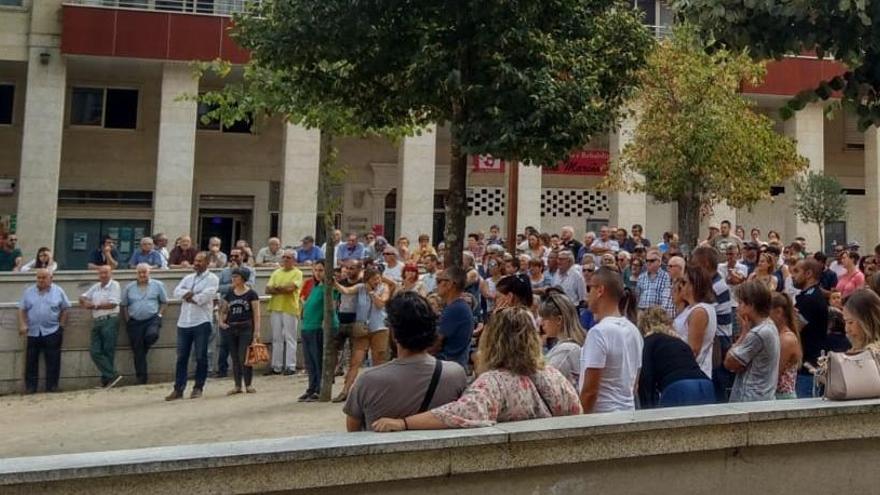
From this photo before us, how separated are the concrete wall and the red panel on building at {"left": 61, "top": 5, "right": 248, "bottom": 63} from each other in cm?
2161

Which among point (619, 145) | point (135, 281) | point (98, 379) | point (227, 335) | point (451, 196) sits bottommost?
point (98, 379)

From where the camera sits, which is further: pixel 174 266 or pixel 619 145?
pixel 619 145

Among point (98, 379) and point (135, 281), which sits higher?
point (135, 281)

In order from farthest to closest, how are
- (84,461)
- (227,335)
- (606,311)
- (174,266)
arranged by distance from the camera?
(174,266) < (227,335) < (606,311) < (84,461)

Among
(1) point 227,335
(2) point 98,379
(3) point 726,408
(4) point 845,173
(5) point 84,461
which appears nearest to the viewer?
(5) point 84,461

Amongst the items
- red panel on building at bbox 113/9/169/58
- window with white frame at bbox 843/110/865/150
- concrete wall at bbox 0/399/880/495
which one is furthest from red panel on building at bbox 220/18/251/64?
window with white frame at bbox 843/110/865/150

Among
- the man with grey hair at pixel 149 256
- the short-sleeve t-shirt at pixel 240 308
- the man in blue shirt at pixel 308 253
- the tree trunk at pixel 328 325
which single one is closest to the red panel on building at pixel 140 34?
the man with grey hair at pixel 149 256

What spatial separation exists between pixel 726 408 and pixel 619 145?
76.4 feet

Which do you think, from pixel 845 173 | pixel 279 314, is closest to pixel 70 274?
pixel 279 314

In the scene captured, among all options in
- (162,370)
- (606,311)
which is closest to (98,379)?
(162,370)

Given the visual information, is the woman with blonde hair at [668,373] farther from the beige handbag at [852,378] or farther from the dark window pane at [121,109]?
the dark window pane at [121,109]

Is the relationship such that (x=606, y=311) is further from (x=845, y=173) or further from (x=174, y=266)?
(x=845, y=173)

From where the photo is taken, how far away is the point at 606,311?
471 cm

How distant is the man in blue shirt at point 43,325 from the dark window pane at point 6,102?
17.2m
